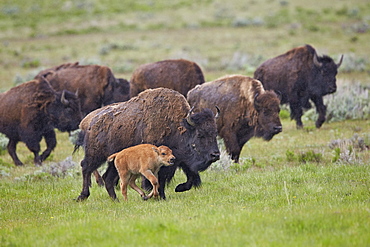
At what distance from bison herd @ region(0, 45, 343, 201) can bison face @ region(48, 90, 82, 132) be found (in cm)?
3

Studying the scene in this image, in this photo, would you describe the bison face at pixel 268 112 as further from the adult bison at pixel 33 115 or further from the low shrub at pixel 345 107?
the low shrub at pixel 345 107

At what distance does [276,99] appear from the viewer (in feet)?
38.7

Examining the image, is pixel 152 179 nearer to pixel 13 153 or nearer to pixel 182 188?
pixel 182 188

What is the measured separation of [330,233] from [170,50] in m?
30.5

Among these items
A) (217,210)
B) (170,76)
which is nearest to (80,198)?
(217,210)

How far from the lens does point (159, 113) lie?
9156 mm

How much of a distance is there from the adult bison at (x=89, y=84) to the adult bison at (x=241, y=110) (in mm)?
6181

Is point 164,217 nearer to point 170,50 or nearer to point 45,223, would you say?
point 45,223

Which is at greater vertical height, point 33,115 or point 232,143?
point 33,115

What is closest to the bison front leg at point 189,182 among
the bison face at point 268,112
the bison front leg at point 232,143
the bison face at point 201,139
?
the bison face at point 201,139

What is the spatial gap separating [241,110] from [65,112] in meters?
5.41

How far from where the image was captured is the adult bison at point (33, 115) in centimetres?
1410

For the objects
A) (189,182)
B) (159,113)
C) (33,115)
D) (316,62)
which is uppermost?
(159,113)

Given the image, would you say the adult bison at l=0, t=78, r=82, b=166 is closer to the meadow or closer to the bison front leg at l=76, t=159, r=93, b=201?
the meadow
